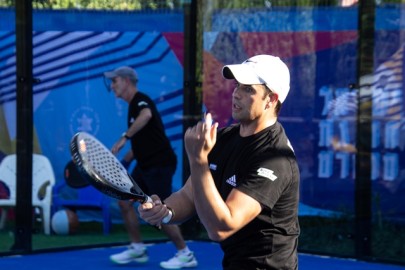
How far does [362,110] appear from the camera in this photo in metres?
7.78

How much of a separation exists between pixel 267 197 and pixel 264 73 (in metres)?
0.50

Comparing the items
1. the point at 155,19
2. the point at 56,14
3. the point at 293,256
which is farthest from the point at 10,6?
the point at 293,256

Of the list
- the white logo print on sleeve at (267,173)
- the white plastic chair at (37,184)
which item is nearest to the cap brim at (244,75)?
the white logo print on sleeve at (267,173)

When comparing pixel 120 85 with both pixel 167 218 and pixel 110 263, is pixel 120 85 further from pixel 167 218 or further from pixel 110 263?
pixel 167 218

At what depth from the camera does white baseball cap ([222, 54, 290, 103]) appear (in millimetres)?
3383

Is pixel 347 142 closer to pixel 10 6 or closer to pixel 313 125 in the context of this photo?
pixel 313 125

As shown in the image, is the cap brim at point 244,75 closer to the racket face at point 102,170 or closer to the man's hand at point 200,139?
the man's hand at point 200,139

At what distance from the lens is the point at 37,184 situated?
823 cm

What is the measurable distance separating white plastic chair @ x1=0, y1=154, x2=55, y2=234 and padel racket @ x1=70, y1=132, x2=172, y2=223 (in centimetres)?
428

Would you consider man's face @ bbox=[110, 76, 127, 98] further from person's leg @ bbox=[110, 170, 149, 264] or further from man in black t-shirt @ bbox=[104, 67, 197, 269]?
person's leg @ bbox=[110, 170, 149, 264]

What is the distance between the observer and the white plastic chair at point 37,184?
798cm

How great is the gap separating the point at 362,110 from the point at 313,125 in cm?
51

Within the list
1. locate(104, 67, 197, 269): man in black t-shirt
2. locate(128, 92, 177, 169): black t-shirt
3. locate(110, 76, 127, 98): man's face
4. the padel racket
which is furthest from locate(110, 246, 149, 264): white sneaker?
the padel racket

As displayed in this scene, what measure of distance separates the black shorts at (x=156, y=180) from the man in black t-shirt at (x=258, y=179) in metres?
3.87
